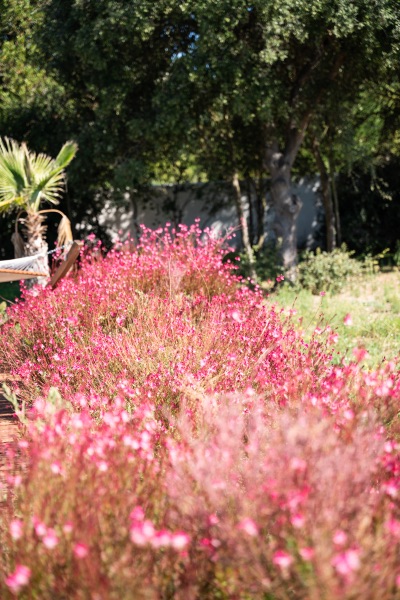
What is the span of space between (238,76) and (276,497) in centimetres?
908

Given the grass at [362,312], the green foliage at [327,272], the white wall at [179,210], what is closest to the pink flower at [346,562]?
the grass at [362,312]

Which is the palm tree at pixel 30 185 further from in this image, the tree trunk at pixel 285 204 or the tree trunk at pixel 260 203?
the tree trunk at pixel 260 203

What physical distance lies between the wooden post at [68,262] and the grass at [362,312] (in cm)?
263

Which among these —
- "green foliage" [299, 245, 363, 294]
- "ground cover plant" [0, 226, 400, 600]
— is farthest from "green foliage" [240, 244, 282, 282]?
"ground cover plant" [0, 226, 400, 600]

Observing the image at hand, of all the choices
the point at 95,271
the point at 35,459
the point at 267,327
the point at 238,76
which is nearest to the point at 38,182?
the point at 95,271

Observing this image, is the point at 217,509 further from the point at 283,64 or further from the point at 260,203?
the point at 260,203

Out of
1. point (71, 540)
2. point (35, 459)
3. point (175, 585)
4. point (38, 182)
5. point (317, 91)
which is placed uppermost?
point (317, 91)

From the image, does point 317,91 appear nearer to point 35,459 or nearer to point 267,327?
point 267,327

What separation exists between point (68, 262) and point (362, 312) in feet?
14.2

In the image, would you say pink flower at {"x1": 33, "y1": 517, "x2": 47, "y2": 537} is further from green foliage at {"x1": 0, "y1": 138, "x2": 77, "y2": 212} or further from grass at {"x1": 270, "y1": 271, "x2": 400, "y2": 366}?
green foliage at {"x1": 0, "y1": 138, "x2": 77, "y2": 212}

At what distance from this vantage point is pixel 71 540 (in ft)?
7.20

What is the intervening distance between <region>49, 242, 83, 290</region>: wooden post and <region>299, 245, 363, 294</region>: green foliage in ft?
18.2

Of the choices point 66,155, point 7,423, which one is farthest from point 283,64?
point 7,423

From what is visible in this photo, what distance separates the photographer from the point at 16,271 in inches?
262
